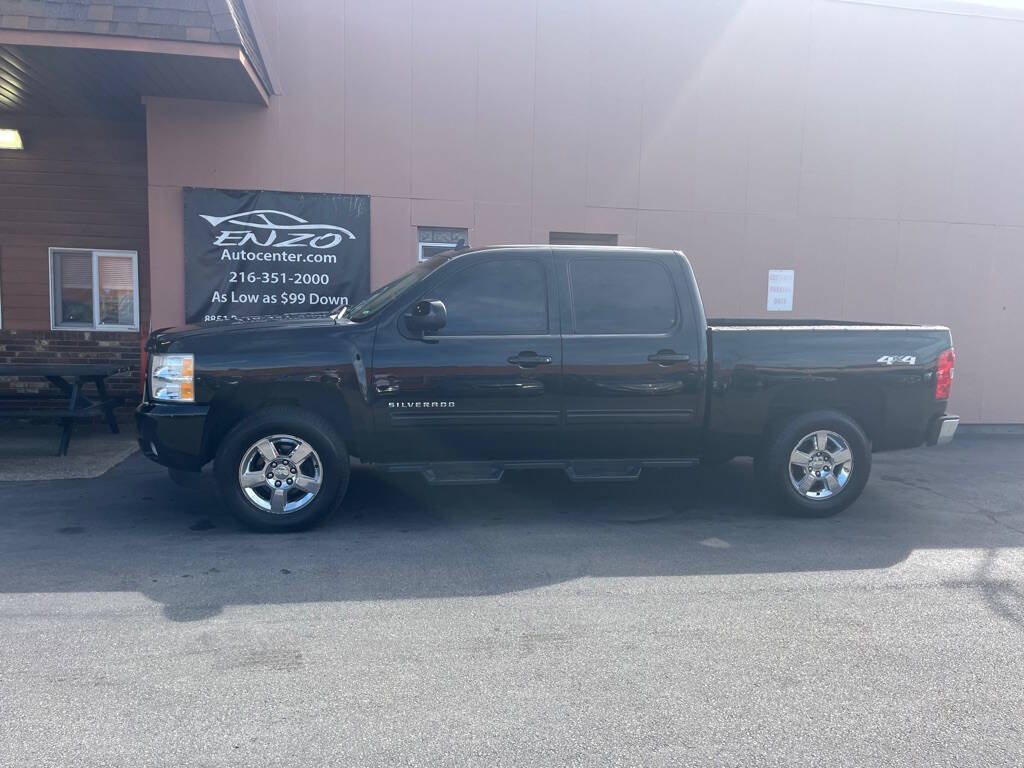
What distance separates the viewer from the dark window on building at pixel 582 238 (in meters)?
10.4

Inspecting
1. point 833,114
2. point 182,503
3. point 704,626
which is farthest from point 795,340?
point 833,114

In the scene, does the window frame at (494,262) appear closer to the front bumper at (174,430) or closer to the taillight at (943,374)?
the front bumper at (174,430)

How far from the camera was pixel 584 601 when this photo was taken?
15.3ft

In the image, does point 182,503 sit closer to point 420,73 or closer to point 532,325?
point 532,325

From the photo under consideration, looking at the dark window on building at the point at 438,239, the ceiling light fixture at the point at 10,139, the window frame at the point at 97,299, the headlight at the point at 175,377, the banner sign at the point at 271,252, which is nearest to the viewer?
the headlight at the point at 175,377

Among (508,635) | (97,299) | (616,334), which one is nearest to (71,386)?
(97,299)

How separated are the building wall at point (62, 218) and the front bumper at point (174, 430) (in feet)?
17.1

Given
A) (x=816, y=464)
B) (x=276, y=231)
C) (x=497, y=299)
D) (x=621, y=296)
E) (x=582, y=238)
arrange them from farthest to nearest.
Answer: (x=582, y=238) < (x=276, y=231) < (x=816, y=464) < (x=621, y=296) < (x=497, y=299)

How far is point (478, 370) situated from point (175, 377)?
206cm

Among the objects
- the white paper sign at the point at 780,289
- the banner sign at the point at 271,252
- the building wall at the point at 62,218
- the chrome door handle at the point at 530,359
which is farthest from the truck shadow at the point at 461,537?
the building wall at the point at 62,218

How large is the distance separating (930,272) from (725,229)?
283 cm

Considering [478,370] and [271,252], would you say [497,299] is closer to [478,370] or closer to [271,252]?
[478,370]

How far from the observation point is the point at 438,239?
10.0 metres

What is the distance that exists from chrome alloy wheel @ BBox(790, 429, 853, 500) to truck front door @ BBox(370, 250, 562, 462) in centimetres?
196
